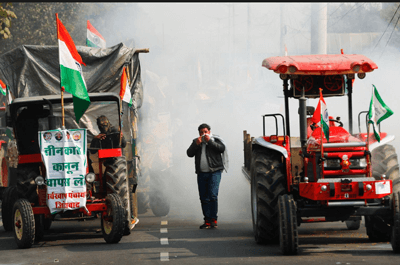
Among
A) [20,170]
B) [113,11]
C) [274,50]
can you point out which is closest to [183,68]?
[113,11]

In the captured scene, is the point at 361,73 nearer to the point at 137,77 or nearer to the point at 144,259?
the point at 144,259

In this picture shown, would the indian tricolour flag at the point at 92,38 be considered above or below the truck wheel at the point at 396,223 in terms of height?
above

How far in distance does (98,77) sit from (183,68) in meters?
23.2

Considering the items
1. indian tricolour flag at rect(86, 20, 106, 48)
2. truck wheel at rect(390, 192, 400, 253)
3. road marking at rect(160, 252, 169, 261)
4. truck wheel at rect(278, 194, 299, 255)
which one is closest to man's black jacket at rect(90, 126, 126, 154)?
road marking at rect(160, 252, 169, 261)

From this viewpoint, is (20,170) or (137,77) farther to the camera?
(137,77)

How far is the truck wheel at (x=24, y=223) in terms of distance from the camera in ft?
35.8

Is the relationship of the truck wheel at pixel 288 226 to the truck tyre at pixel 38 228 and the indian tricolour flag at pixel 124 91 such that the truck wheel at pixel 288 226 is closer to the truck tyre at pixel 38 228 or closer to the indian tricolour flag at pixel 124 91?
the truck tyre at pixel 38 228

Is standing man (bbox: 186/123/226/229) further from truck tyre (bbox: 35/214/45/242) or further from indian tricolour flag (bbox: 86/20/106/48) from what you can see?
indian tricolour flag (bbox: 86/20/106/48)

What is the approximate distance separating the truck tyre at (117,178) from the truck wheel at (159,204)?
3.87 metres

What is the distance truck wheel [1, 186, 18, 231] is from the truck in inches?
0.8

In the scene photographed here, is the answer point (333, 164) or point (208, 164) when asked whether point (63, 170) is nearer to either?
point (208, 164)

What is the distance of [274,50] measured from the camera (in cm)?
5747

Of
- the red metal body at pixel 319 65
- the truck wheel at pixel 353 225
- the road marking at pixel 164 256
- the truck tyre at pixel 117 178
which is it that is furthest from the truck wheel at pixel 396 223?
the truck tyre at pixel 117 178

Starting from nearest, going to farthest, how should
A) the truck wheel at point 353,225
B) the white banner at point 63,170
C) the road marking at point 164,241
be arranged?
the white banner at point 63,170, the road marking at point 164,241, the truck wheel at point 353,225
